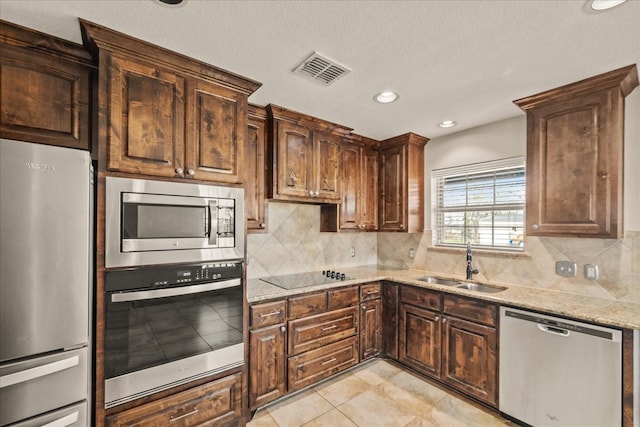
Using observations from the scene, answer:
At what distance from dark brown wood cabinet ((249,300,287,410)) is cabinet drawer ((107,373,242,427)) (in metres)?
0.21

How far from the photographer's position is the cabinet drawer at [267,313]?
7.62 ft

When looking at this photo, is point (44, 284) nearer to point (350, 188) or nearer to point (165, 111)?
point (165, 111)

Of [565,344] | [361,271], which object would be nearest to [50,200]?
[361,271]

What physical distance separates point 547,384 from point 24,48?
3.82 m

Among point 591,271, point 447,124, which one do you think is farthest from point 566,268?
point 447,124

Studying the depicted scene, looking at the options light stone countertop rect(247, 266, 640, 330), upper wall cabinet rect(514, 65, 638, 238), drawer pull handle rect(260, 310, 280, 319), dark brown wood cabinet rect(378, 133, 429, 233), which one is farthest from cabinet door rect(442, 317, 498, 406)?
drawer pull handle rect(260, 310, 280, 319)

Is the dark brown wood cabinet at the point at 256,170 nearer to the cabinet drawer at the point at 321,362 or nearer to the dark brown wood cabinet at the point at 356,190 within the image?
the dark brown wood cabinet at the point at 356,190

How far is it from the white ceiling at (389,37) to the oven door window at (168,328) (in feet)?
4.94

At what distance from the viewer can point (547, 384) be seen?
81.9 inches

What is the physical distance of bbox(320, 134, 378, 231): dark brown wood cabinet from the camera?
3.39 m

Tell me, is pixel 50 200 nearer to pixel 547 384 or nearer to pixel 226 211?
pixel 226 211

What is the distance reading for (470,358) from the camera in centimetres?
252

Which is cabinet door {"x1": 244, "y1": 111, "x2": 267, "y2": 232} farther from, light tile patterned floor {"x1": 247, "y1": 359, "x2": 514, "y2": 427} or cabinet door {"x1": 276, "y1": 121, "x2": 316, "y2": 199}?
light tile patterned floor {"x1": 247, "y1": 359, "x2": 514, "y2": 427}

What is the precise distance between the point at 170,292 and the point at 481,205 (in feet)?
9.95
